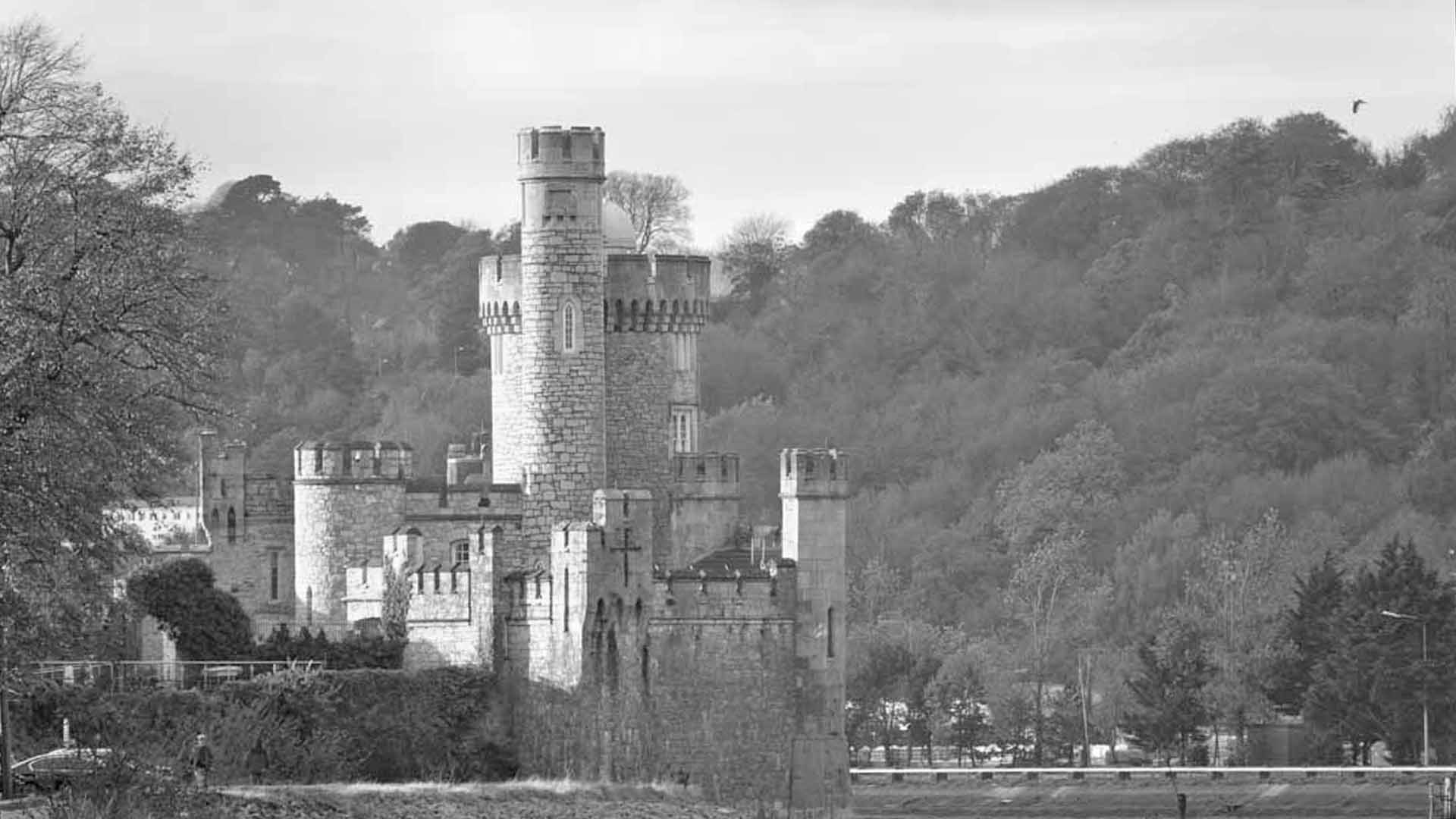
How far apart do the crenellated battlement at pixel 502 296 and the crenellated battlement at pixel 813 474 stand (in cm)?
621

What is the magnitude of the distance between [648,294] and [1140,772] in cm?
2144

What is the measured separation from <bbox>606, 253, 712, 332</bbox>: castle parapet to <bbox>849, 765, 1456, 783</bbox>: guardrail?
15420mm

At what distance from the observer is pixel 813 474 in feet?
262

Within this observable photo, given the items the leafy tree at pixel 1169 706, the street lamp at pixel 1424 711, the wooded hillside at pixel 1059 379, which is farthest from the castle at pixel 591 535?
the wooded hillside at pixel 1059 379

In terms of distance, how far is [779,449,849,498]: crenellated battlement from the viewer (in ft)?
261

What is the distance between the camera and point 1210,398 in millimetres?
143500

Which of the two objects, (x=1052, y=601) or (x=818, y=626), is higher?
(x=1052, y=601)

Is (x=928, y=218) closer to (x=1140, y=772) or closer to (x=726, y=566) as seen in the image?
(x=1140, y=772)

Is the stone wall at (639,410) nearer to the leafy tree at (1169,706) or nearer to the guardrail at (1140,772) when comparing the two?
the guardrail at (1140,772)

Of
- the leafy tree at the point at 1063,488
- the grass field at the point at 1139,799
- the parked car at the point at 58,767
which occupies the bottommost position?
the grass field at the point at 1139,799

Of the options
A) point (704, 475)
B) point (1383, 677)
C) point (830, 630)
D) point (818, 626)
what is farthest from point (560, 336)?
point (1383, 677)

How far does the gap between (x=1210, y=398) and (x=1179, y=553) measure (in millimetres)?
16115

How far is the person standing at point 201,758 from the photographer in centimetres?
6425

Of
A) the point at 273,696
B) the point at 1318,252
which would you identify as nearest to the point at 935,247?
the point at 1318,252
